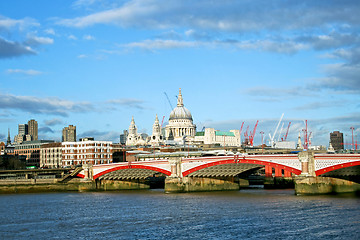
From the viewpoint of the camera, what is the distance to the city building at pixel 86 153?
13100 centimetres

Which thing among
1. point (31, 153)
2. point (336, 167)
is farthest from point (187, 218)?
point (31, 153)

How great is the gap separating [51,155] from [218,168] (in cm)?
6362

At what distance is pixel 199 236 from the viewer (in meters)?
47.8

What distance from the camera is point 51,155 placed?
5659 inches

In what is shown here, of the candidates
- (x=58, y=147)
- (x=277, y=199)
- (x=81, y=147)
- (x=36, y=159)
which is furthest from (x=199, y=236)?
(x=36, y=159)

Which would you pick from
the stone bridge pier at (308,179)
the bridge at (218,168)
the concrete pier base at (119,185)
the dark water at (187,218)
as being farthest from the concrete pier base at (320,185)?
the concrete pier base at (119,185)

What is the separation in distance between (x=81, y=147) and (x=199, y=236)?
88.3 m

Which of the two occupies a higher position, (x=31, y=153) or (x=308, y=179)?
(x=31, y=153)

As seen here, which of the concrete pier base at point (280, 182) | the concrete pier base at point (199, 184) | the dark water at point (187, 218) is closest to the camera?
the dark water at point (187, 218)

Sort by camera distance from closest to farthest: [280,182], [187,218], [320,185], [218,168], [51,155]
Result: [187,218] < [320,185] < [218,168] < [280,182] < [51,155]

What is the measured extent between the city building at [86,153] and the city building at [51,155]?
4.92m

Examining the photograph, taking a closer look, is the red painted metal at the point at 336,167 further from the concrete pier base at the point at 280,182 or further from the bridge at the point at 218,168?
the concrete pier base at the point at 280,182

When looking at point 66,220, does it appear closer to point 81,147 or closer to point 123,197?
point 123,197

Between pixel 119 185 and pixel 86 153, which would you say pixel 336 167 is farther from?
pixel 86 153
